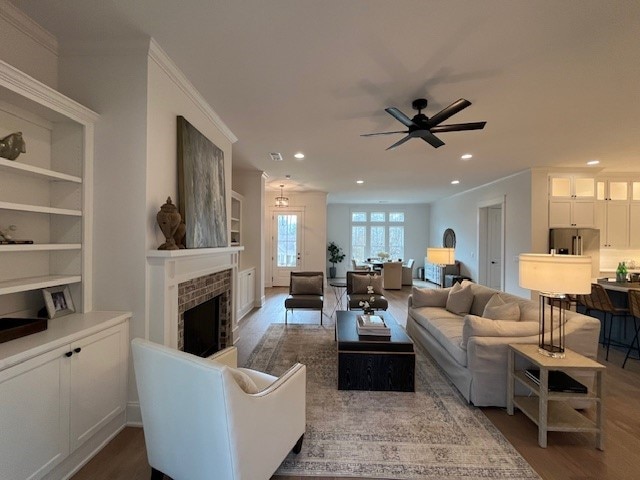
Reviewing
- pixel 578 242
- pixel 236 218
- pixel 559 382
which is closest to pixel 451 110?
pixel 559 382

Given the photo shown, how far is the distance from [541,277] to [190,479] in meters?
2.65

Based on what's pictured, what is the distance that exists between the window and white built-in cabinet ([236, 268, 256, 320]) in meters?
5.84

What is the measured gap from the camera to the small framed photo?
6.50ft

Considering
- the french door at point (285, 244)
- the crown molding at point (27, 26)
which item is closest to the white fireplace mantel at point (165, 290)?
the crown molding at point (27, 26)

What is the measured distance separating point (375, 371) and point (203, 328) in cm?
190

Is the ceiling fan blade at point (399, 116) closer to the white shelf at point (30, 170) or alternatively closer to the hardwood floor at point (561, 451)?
the white shelf at point (30, 170)

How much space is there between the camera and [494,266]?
752 cm

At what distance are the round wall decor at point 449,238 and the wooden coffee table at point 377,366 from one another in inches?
283

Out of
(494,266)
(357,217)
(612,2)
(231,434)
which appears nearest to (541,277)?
(612,2)

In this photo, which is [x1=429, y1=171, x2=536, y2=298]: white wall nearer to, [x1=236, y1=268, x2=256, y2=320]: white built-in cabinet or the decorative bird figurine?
[x1=236, y1=268, x2=256, y2=320]: white built-in cabinet

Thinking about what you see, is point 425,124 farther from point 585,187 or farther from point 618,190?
point 618,190

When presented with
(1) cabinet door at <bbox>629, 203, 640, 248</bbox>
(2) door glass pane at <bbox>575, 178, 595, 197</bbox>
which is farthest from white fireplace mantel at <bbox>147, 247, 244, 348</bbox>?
(1) cabinet door at <bbox>629, 203, 640, 248</bbox>

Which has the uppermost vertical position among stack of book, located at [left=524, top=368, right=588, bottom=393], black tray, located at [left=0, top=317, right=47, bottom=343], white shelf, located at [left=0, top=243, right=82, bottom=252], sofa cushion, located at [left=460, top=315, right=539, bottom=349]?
white shelf, located at [left=0, top=243, right=82, bottom=252]

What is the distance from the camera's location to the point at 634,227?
577 centimetres
